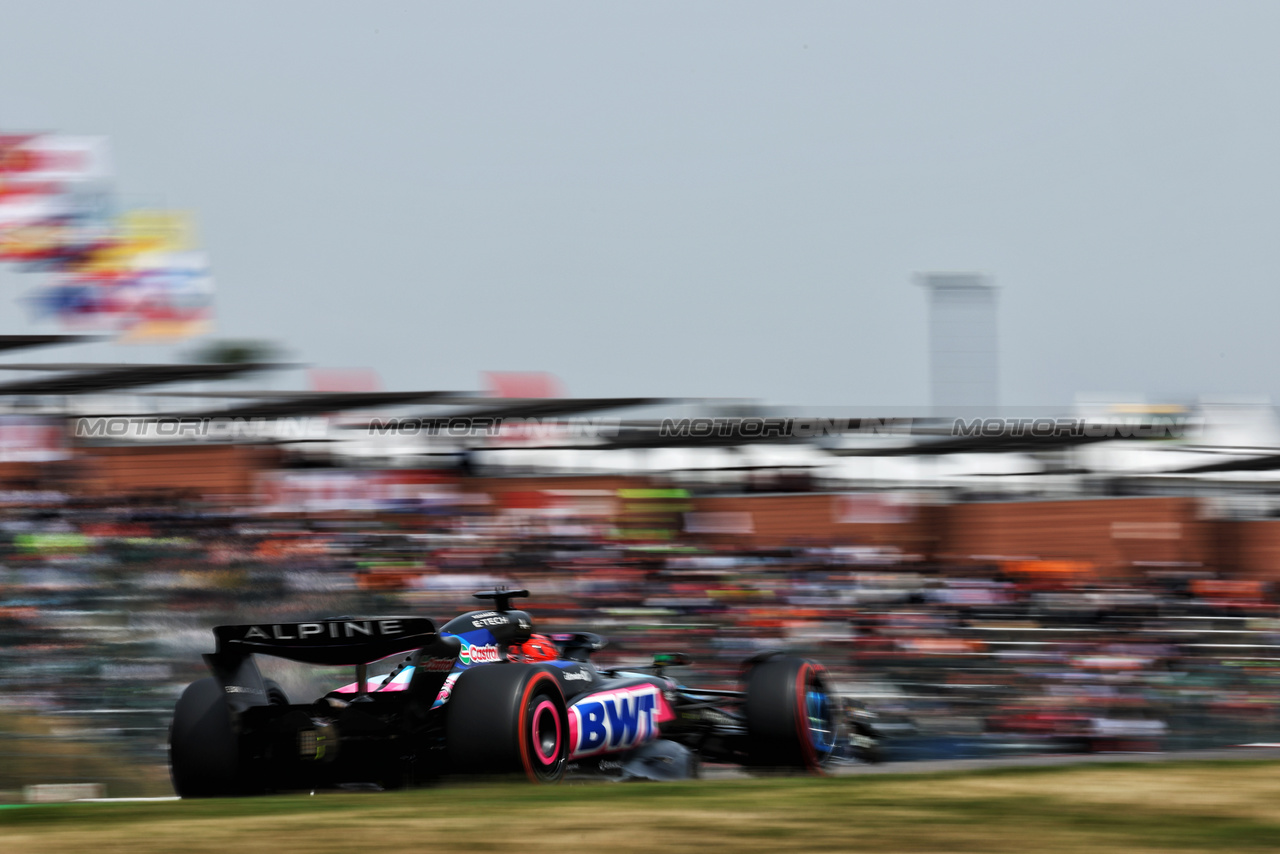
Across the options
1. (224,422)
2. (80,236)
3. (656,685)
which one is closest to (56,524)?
(224,422)

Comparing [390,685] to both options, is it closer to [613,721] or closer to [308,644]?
[308,644]

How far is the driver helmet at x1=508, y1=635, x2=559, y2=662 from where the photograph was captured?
7055 millimetres

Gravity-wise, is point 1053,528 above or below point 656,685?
above

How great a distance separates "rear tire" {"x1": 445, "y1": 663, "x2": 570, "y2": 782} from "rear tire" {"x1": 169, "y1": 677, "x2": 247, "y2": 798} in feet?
3.32

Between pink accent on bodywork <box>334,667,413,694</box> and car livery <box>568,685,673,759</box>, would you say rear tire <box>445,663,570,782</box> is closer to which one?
car livery <box>568,685,673,759</box>

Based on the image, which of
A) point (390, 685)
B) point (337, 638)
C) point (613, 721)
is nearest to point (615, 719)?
point (613, 721)

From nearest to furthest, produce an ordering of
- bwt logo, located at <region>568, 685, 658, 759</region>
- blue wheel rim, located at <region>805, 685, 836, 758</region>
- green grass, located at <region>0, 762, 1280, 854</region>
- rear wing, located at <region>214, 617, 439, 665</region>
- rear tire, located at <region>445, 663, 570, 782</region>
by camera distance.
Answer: green grass, located at <region>0, 762, 1280, 854</region>, rear tire, located at <region>445, 663, 570, 782</region>, rear wing, located at <region>214, 617, 439, 665</region>, bwt logo, located at <region>568, 685, 658, 759</region>, blue wheel rim, located at <region>805, 685, 836, 758</region>

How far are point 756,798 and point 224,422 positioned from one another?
37.4 ft

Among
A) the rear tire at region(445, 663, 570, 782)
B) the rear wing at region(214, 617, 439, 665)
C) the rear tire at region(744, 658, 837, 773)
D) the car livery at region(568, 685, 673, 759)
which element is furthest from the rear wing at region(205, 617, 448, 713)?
the rear tire at region(744, 658, 837, 773)

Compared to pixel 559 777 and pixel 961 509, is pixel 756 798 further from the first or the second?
pixel 961 509

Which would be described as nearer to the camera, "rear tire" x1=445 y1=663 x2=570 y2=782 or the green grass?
the green grass

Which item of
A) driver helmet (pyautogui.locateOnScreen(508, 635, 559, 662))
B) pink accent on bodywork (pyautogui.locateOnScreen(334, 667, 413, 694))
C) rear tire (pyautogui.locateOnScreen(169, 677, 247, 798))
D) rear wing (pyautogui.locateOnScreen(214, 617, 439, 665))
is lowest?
rear tire (pyautogui.locateOnScreen(169, 677, 247, 798))

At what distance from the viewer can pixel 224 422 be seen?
15297mm

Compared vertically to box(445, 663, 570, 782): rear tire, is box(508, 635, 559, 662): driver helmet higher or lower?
higher
